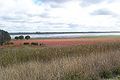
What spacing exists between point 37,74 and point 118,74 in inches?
144

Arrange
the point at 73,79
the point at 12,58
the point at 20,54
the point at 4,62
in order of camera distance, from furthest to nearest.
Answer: the point at 20,54, the point at 12,58, the point at 4,62, the point at 73,79

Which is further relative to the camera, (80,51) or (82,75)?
(80,51)

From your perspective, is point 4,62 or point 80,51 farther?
point 80,51

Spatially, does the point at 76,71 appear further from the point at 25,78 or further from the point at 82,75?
the point at 25,78

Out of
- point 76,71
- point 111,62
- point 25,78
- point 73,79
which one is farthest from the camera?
point 111,62

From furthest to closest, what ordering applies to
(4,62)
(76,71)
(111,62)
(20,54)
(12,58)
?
(20,54)
(12,58)
(4,62)
(111,62)
(76,71)

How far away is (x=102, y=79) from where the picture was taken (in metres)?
12.3

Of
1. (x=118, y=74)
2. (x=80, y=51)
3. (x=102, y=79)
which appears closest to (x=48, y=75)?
(x=102, y=79)

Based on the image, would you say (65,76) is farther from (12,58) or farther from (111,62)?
(12,58)

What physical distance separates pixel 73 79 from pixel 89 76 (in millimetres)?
754

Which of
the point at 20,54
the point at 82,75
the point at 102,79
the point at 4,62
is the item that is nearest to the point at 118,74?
the point at 102,79

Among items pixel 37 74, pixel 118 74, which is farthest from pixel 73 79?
pixel 118 74

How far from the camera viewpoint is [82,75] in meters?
11.9

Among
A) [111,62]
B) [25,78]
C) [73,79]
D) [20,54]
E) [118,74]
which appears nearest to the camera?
[25,78]
